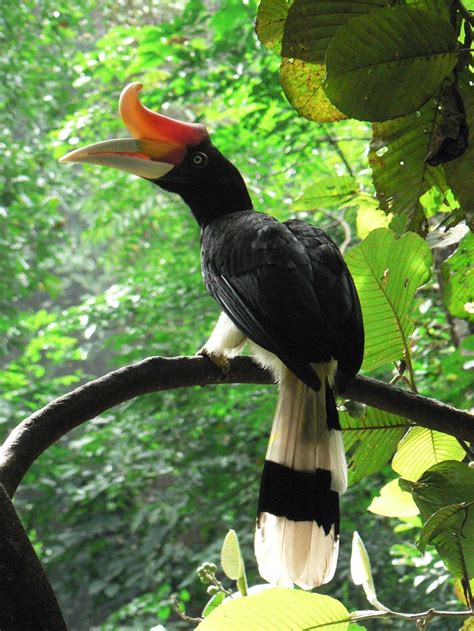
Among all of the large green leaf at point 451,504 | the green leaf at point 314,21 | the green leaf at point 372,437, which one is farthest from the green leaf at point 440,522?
the green leaf at point 314,21

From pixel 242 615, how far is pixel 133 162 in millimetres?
707

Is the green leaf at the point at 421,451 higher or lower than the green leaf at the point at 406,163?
lower

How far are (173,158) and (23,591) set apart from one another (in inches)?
33.3

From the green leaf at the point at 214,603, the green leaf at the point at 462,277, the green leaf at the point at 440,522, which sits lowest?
the green leaf at the point at 214,603

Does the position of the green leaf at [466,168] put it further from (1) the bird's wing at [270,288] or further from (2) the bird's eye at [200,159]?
(2) the bird's eye at [200,159]

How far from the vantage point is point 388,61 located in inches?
18.9

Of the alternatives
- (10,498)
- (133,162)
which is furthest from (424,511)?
(133,162)

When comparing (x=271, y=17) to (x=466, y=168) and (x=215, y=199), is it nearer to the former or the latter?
(x=466, y=168)

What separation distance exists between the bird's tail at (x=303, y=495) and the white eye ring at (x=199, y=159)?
528mm

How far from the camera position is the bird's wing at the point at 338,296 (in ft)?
2.20

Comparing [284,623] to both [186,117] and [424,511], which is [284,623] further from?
[186,117]

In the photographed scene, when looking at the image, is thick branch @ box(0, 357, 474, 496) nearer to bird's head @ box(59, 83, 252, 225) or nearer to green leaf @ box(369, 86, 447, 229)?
green leaf @ box(369, 86, 447, 229)

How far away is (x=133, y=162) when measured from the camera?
1.06 metres

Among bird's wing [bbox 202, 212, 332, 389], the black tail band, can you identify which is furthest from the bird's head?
the black tail band
